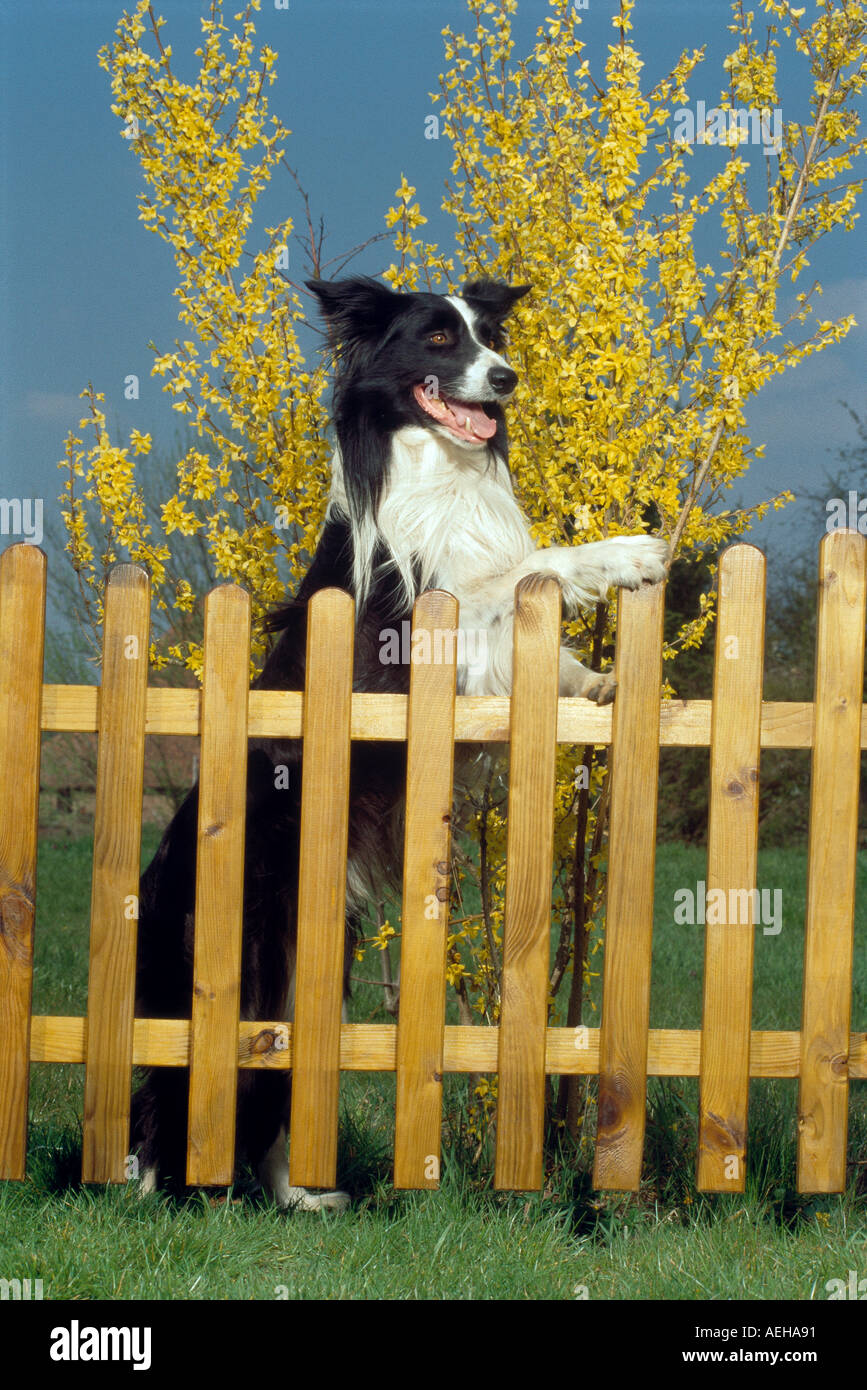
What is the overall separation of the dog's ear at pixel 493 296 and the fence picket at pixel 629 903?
44.2 inches

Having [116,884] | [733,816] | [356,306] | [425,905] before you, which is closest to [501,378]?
[356,306]

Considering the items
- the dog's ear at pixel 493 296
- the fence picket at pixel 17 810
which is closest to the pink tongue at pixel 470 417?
the dog's ear at pixel 493 296

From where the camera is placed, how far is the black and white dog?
3.11 m

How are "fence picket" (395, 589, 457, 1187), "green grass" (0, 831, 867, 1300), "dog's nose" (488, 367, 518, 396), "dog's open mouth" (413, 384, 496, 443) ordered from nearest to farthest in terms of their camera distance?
"green grass" (0, 831, 867, 1300) → "fence picket" (395, 589, 457, 1187) → "dog's nose" (488, 367, 518, 396) → "dog's open mouth" (413, 384, 496, 443)

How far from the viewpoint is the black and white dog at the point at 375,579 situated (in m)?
3.11

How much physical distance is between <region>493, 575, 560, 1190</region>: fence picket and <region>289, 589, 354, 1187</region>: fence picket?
0.39 m

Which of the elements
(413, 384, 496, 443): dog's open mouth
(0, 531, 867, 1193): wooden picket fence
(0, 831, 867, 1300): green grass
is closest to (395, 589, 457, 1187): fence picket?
Answer: (0, 531, 867, 1193): wooden picket fence

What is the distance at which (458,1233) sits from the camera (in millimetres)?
2887

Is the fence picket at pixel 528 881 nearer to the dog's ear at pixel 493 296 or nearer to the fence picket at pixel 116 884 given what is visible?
the fence picket at pixel 116 884

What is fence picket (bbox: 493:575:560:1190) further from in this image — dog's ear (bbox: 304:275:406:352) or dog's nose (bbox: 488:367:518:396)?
dog's ear (bbox: 304:275:406:352)

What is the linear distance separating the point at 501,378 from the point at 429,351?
0.25 m
